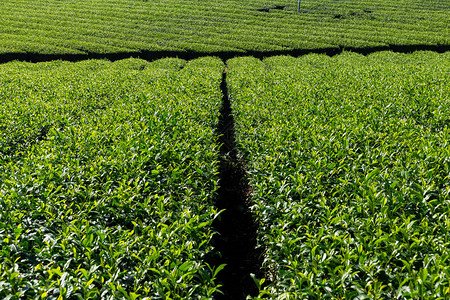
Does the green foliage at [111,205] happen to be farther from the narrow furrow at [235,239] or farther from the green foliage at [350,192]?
the green foliage at [350,192]

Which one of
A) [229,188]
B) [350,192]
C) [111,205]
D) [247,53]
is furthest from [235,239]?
[247,53]

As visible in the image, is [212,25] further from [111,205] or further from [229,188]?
[111,205]

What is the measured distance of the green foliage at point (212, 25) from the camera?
25.4 m

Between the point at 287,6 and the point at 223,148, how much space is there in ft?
111

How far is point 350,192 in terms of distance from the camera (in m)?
4.30

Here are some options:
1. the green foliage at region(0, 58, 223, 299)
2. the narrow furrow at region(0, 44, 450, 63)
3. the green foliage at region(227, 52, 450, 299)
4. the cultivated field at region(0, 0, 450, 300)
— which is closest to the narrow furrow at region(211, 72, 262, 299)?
the cultivated field at region(0, 0, 450, 300)

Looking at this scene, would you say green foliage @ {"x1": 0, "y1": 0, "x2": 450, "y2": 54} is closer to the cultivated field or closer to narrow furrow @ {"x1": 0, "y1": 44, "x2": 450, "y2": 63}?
narrow furrow @ {"x1": 0, "y1": 44, "x2": 450, "y2": 63}

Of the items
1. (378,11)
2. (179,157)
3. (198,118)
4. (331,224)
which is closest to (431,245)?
(331,224)

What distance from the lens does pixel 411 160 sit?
191 inches

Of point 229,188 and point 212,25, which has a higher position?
point 212,25

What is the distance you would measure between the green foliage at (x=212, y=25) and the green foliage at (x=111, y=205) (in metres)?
18.9

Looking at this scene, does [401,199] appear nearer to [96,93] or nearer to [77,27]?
[96,93]

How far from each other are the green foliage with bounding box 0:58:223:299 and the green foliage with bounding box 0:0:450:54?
18.9 meters

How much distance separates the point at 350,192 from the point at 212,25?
30344mm
